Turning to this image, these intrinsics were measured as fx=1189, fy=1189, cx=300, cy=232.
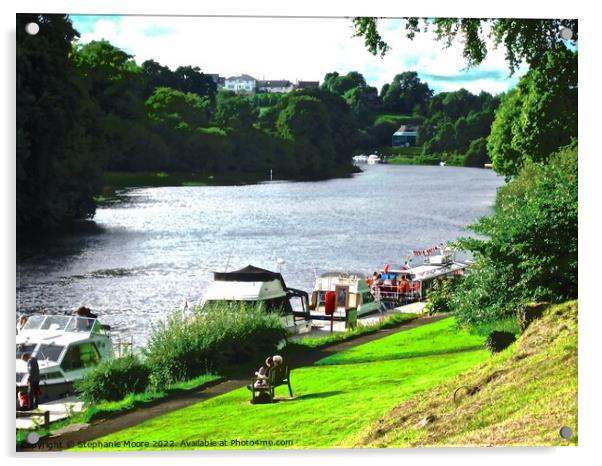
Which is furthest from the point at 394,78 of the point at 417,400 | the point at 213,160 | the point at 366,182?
the point at 417,400

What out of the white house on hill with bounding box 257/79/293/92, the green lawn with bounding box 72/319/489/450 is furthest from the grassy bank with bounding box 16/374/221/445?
the white house on hill with bounding box 257/79/293/92

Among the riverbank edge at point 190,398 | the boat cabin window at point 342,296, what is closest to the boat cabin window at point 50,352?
the riverbank edge at point 190,398

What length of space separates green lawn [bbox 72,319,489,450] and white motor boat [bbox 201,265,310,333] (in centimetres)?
67

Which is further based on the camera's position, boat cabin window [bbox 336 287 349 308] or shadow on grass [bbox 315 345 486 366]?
boat cabin window [bbox 336 287 349 308]

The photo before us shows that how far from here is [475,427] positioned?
32.2 ft

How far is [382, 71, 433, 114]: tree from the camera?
10.9 metres

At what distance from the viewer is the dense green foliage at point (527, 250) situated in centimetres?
1065

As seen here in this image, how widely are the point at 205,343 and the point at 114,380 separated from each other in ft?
3.09

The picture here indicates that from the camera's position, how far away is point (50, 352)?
10.3m

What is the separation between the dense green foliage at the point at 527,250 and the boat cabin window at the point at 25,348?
3.88 metres

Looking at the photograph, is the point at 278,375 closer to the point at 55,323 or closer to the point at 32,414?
the point at 55,323

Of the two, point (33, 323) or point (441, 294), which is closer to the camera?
point (33, 323)

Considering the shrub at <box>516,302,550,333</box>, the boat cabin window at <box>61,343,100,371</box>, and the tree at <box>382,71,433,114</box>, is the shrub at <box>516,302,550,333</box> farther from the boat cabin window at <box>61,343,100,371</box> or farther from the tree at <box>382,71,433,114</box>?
the boat cabin window at <box>61,343,100,371</box>

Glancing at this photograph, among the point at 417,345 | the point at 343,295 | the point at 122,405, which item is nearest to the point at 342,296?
the point at 343,295
